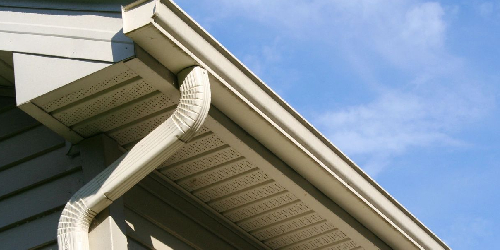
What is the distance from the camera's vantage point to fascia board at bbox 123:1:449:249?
3973mm

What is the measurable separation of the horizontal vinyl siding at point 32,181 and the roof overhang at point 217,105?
220 millimetres

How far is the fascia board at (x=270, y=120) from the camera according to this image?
13.0 ft

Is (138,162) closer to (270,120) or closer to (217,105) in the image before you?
(217,105)

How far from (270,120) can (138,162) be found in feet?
2.59

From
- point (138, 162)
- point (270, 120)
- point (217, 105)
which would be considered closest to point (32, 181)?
point (138, 162)

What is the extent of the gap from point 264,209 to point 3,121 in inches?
63.9

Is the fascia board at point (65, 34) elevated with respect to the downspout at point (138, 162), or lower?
elevated

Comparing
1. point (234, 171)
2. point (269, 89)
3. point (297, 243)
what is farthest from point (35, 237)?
point (297, 243)

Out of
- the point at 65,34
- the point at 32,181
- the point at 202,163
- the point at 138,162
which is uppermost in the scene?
the point at 65,34

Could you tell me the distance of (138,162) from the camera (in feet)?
13.5

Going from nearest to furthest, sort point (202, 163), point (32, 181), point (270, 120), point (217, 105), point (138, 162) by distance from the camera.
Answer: point (138, 162), point (217, 105), point (270, 120), point (32, 181), point (202, 163)

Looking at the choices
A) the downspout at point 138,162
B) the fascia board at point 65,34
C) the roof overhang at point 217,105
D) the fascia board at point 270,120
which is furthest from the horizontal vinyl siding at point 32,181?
the fascia board at point 270,120

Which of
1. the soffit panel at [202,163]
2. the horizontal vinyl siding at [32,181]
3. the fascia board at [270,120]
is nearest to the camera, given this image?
the fascia board at [270,120]

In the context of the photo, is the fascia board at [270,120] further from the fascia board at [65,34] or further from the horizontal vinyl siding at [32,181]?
the horizontal vinyl siding at [32,181]
